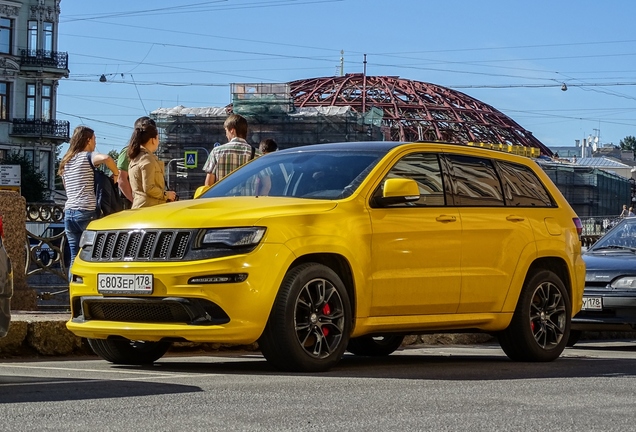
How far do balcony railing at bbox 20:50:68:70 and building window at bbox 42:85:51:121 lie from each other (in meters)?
1.53

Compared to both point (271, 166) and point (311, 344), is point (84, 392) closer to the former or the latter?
point (311, 344)

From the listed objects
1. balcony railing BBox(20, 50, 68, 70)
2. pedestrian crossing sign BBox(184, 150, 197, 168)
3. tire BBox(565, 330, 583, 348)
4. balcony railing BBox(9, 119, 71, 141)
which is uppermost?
balcony railing BBox(20, 50, 68, 70)

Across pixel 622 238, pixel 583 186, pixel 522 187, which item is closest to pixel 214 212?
pixel 522 187

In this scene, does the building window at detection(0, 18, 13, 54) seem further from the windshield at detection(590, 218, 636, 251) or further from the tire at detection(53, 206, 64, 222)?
the windshield at detection(590, 218, 636, 251)

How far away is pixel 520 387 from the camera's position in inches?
324

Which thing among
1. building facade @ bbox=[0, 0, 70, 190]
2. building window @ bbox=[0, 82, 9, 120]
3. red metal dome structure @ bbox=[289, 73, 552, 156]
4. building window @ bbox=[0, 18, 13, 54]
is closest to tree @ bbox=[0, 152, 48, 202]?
building facade @ bbox=[0, 0, 70, 190]

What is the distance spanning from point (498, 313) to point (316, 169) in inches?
73.8

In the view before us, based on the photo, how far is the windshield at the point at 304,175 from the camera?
9.84m

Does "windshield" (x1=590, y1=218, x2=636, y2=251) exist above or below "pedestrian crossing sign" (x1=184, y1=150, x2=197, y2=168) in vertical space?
below

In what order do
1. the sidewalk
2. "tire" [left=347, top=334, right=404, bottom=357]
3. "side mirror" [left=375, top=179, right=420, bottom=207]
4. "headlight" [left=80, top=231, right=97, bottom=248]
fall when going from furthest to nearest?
"tire" [left=347, top=334, right=404, bottom=357] < the sidewalk < "headlight" [left=80, top=231, right=97, bottom=248] < "side mirror" [left=375, top=179, right=420, bottom=207]

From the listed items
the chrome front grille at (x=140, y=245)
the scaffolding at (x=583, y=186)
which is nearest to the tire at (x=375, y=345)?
the chrome front grille at (x=140, y=245)

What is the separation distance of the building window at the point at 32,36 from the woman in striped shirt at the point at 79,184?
69.6 meters

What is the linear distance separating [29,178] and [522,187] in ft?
220

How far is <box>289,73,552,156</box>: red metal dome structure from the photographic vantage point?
130875 millimetres
